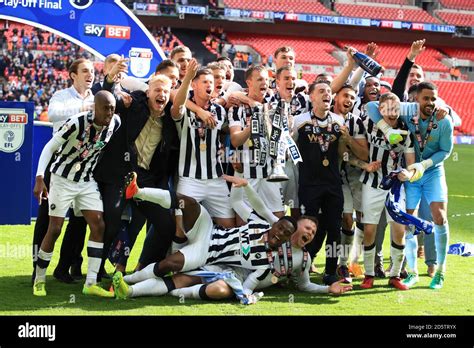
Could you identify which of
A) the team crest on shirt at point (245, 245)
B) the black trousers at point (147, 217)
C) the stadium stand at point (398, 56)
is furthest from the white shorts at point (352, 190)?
the stadium stand at point (398, 56)

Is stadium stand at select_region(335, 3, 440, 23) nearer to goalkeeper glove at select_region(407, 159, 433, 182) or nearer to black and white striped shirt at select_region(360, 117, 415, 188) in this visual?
black and white striped shirt at select_region(360, 117, 415, 188)

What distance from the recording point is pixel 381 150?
7191 millimetres

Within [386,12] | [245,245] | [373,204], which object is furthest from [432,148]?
[386,12]

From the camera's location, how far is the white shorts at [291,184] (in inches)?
292

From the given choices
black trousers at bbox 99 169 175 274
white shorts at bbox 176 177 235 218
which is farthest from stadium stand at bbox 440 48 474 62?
black trousers at bbox 99 169 175 274

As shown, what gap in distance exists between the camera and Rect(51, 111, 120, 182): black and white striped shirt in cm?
620

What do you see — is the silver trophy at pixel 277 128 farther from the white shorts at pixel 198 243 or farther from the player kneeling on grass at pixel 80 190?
the player kneeling on grass at pixel 80 190

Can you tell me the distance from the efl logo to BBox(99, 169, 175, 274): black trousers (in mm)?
Answer: 4913

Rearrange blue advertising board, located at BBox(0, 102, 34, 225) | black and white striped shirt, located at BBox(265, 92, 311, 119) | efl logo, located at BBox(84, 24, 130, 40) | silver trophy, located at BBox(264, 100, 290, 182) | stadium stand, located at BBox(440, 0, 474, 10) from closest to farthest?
silver trophy, located at BBox(264, 100, 290, 182)
black and white striped shirt, located at BBox(265, 92, 311, 119)
blue advertising board, located at BBox(0, 102, 34, 225)
efl logo, located at BBox(84, 24, 130, 40)
stadium stand, located at BBox(440, 0, 474, 10)

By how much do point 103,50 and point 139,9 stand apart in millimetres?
22352

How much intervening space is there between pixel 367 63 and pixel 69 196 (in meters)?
2.99

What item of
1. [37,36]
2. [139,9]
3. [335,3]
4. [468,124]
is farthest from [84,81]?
[335,3]

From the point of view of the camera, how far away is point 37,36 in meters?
29.8

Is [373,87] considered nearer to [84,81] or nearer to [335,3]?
[84,81]
